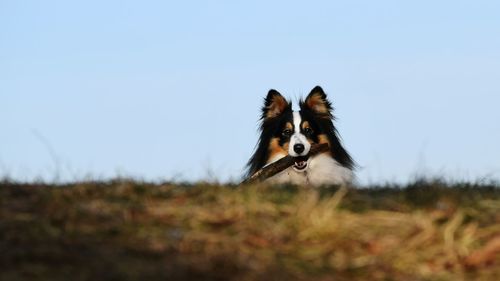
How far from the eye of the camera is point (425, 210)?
6930 mm

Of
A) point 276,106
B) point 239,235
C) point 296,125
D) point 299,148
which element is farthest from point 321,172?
point 239,235

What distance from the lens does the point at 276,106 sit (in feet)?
44.7

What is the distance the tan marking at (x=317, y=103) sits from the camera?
13.6 m

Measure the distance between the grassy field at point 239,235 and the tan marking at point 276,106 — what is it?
20.7 feet

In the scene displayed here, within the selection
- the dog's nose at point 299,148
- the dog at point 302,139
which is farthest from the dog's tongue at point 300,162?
the dog's nose at point 299,148

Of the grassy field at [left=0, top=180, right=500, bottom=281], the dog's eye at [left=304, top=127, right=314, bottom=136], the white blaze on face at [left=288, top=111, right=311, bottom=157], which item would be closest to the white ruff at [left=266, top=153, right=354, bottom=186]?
the white blaze on face at [left=288, top=111, right=311, bottom=157]

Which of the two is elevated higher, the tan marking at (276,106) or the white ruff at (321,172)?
the tan marking at (276,106)

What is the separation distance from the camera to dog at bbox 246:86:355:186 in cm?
1314

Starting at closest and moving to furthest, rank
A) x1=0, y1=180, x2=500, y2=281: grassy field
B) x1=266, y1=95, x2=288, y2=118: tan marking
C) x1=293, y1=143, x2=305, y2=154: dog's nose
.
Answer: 1. x1=0, y1=180, x2=500, y2=281: grassy field
2. x1=293, y1=143, x2=305, y2=154: dog's nose
3. x1=266, y1=95, x2=288, y2=118: tan marking

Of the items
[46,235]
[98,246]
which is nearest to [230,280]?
[98,246]

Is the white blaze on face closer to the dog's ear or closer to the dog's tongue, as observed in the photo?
the dog's tongue

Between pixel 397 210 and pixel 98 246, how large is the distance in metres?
2.20

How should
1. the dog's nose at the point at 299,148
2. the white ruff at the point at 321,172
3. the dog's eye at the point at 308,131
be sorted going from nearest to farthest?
the white ruff at the point at 321,172, the dog's nose at the point at 299,148, the dog's eye at the point at 308,131

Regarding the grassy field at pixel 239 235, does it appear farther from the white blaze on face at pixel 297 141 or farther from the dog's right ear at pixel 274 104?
the dog's right ear at pixel 274 104
